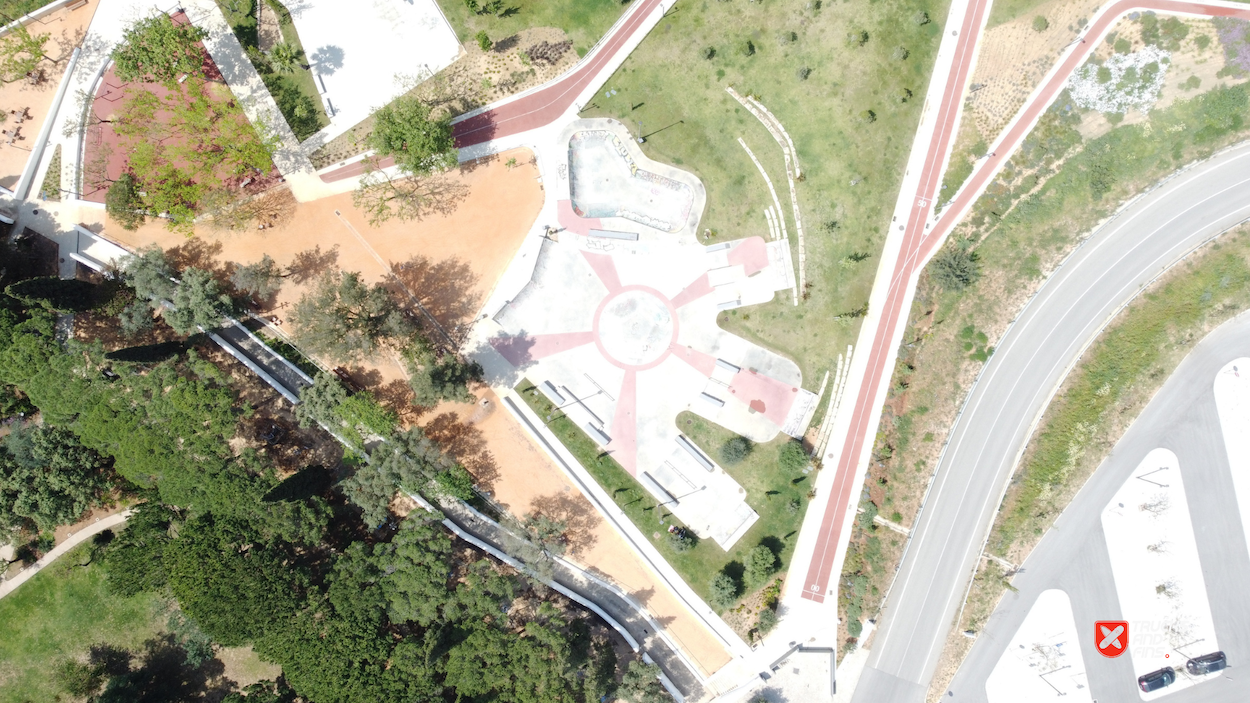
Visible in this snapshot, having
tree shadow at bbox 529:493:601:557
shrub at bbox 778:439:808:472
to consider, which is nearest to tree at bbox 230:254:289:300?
tree shadow at bbox 529:493:601:557

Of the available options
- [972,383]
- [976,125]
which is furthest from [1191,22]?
[972,383]

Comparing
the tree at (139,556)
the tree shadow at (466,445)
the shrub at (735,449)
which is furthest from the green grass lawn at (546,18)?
the tree at (139,556)

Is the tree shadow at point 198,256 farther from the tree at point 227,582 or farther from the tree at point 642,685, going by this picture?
the tree at point 642,685

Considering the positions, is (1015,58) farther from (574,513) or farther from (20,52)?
(20,52)

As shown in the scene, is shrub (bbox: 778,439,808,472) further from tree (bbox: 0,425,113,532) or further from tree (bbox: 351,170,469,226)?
tree (bbox: 0,425,113,532)

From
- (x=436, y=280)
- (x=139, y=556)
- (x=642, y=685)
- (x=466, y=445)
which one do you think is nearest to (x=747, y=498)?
(x=642, y=685)

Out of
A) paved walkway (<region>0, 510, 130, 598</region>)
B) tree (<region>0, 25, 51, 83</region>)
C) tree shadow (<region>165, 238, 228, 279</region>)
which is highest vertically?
tree (<region>0, 25, 51, 83</region>)
